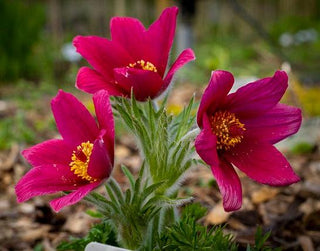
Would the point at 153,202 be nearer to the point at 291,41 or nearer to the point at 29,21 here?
the point at 29,21

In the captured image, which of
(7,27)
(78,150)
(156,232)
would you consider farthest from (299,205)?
(7,27)

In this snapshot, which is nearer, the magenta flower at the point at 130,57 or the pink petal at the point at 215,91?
the pink petal at the point at 215,91

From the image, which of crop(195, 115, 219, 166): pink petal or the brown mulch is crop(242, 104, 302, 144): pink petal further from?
the brown mulch

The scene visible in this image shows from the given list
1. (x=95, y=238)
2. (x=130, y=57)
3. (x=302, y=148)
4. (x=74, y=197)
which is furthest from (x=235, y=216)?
(x=302, y=148)

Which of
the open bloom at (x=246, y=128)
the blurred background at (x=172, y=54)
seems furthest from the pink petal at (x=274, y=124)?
the blurred background at (x=172, y=54)

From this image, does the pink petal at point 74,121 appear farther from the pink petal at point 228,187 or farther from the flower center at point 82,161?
the pink petal at point 228,187

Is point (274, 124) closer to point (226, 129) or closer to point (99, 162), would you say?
point (226, 129)
